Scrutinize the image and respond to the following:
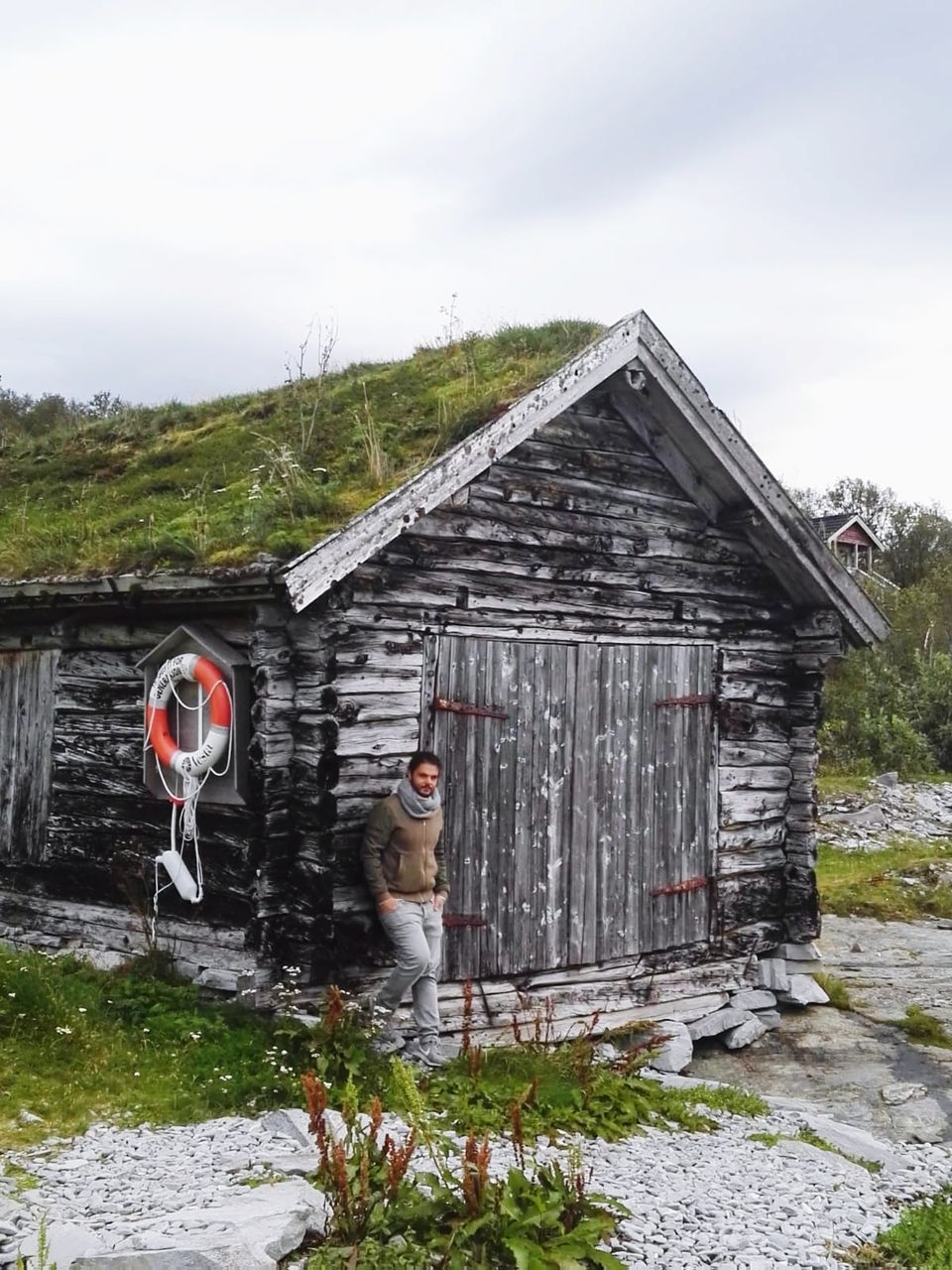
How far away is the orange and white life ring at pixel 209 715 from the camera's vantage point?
7488 mm

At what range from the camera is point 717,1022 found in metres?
9.62

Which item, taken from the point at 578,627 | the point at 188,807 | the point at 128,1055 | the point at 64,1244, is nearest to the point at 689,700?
the point at 578,627

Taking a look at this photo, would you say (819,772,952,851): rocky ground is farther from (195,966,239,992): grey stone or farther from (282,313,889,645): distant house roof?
(195,966,239,992): grey stone

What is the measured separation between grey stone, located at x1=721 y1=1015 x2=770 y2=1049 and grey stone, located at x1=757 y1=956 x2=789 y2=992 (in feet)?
1.65

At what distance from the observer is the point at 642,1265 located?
5.13m

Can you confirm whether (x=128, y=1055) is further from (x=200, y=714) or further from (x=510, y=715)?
(x=510, y=715)

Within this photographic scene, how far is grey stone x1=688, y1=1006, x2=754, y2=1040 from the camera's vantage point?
950 centimetres

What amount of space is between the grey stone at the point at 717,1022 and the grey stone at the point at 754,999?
0.10 m

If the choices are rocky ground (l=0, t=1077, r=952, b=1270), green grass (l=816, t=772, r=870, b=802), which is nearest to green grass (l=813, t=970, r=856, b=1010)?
rocky ground (l=0, t=1077, r=952, b=1270)

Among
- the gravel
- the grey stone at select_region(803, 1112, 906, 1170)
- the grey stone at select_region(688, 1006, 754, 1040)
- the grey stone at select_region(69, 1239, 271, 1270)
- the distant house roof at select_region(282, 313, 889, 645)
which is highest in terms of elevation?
the distant house roof at select_region(282, 313, 889, 645)

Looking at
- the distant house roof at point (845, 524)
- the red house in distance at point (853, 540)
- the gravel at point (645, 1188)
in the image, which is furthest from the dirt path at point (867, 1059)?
the red house in distance at point (853, 540)

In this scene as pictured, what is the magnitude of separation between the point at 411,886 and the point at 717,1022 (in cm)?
342

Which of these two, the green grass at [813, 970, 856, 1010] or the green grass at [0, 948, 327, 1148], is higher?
the green grass at [0, 948, 327, 1148]

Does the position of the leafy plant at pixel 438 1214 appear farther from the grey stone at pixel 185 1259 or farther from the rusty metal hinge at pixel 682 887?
the rusty metal hinge at pixel 682 887
